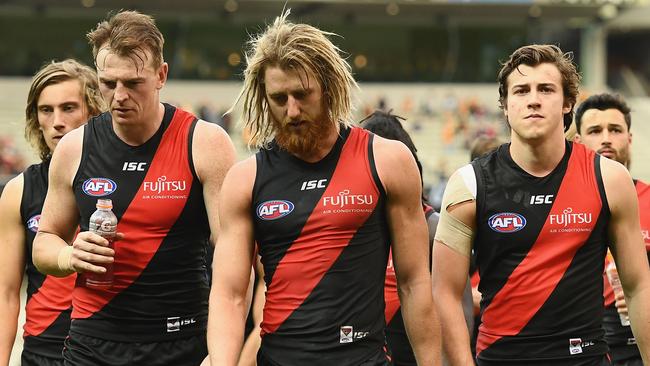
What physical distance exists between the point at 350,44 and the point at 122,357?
124 ft

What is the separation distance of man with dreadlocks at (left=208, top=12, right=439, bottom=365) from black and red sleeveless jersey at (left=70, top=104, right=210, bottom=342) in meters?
0.51

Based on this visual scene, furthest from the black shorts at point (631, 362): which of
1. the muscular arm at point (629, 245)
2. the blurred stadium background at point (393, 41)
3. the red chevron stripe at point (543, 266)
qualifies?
the blurred stadium background at point (393, 41)

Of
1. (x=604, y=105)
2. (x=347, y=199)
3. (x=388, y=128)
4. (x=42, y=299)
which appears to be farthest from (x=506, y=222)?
(x=42, y=299)

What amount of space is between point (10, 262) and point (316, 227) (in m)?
2.09

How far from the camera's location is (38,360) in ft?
19.9

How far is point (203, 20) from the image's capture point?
4203cm

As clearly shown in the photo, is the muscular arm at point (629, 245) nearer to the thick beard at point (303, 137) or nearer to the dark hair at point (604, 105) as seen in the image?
the thick beard at point (303, 137)

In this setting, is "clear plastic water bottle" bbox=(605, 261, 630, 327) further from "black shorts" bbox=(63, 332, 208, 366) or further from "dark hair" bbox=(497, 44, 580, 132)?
"black shorts" bbox=(63, 332, 208, 366)

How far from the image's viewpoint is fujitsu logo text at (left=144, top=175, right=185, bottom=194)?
16.8 feet

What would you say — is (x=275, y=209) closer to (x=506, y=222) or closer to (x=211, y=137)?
(x=211, y=137)

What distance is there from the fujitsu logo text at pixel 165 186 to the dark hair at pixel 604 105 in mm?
3086

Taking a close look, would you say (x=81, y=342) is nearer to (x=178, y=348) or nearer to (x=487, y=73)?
(x=178, y=348)

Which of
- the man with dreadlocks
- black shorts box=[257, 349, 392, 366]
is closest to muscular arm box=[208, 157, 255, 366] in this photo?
the man with dreadlocks

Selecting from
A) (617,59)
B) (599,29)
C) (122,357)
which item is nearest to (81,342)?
(122,357)
